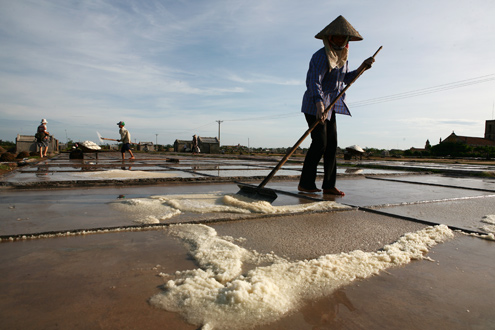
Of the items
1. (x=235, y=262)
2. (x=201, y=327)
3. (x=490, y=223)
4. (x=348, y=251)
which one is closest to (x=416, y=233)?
(x=348, y=251)

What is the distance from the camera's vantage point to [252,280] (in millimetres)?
1207

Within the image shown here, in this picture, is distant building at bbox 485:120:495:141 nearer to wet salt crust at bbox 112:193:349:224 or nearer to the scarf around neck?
the scarf around neck

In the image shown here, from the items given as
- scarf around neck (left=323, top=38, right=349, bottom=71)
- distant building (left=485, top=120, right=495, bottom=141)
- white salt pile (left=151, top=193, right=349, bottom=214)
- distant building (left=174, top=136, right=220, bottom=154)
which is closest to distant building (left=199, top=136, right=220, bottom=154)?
distant building (left=174, top=136, right=220, bottom=154)

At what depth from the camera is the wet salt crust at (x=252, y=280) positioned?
3.41ft

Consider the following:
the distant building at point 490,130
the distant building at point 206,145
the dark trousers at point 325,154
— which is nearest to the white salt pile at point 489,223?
the dark trousers at point 325,154

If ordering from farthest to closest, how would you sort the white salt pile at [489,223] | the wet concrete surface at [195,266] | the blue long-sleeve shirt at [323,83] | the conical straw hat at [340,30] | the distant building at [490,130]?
the distant building at [490,130] < the blue long-sleeve shirt at [323,83] < the conical straw hat at [340,30] < the white salt pile at [489,223] < the wet concrete surface at [195,266]

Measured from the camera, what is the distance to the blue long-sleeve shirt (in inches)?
139

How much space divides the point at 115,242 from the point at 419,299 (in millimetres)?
1413

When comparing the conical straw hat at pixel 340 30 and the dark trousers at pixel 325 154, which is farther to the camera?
the dark trousers at pixel 325 154

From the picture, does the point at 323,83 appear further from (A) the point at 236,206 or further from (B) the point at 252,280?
(B) the point at 252,280

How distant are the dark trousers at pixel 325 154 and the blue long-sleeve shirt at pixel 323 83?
14 centimetres

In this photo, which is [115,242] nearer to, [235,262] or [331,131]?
[235,262]

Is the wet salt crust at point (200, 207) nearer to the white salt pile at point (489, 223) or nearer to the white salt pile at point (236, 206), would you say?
the white salt pile at point (236, 206)

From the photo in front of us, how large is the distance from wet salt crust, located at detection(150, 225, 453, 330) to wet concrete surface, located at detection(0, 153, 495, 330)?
5cm
